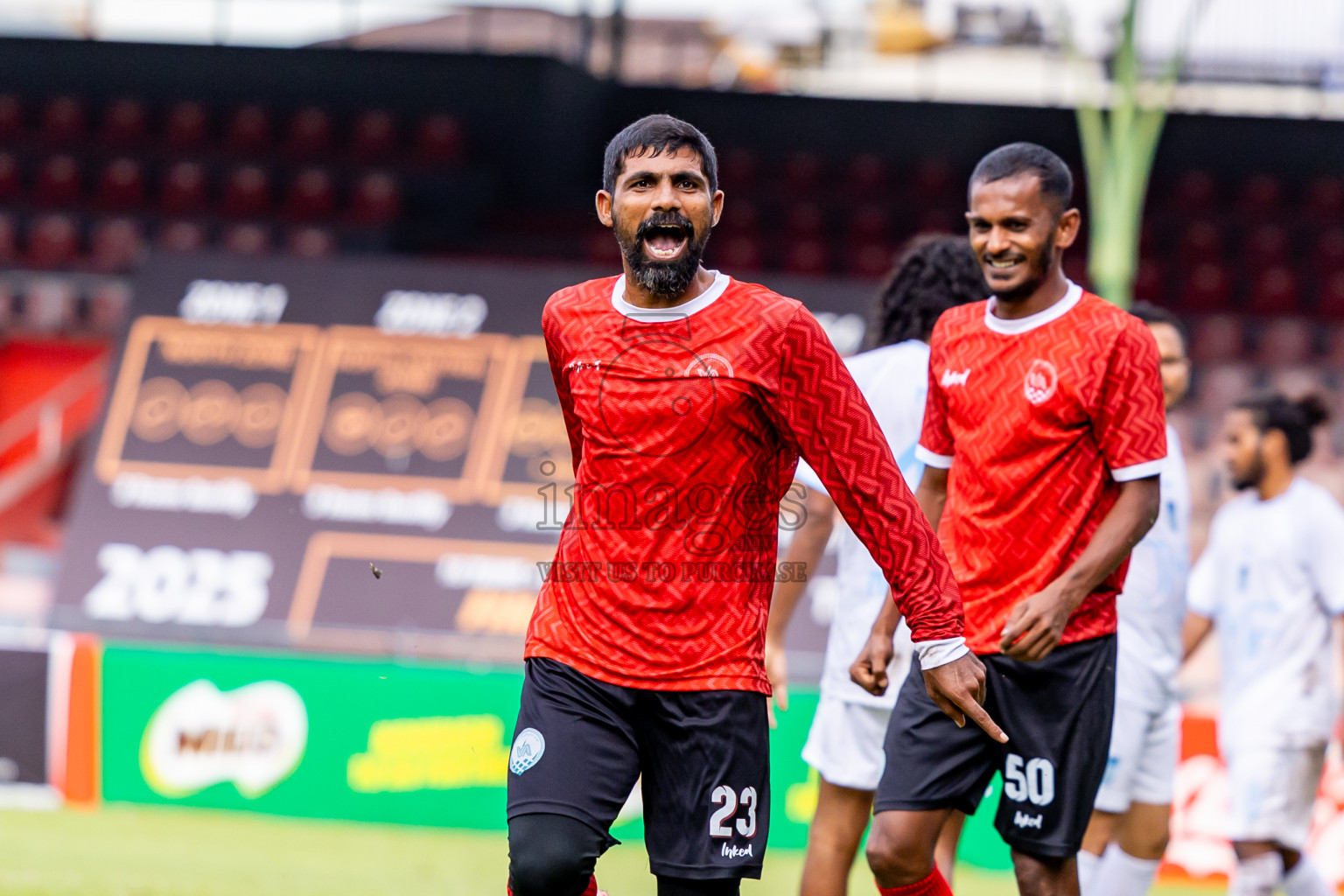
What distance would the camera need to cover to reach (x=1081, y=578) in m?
3.58

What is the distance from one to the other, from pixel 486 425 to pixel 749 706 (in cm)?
672

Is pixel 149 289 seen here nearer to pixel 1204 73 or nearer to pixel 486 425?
pixel 486 425

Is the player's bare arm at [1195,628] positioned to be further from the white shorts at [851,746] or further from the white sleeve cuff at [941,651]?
the white sleeve cuff at [941,651]

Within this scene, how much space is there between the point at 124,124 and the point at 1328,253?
10727 mm

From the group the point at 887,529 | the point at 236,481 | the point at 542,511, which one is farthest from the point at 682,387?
the point at 236,481

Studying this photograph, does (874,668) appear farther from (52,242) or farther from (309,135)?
(309,135)

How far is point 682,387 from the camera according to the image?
3242 millimetres

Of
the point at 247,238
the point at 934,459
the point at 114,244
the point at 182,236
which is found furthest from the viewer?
the point at 114,244

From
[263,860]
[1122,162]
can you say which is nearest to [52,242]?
Result: [263,860]

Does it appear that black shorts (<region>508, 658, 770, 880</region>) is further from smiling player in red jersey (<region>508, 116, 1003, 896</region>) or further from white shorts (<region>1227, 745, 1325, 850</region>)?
white shorts (<region>1227, 745, 1325, 850</region>)

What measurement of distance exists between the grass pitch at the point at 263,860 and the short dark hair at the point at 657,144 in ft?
12.4

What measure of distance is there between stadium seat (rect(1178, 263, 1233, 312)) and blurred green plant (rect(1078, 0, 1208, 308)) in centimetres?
151

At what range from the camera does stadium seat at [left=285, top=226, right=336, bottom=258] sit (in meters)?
12.9

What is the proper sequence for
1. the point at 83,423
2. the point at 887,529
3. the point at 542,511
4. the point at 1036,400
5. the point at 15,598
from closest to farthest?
the point at 887,529 < the point at 1036,400 < the point at 542,511 < the point at 15,598 < the point at 83,423
